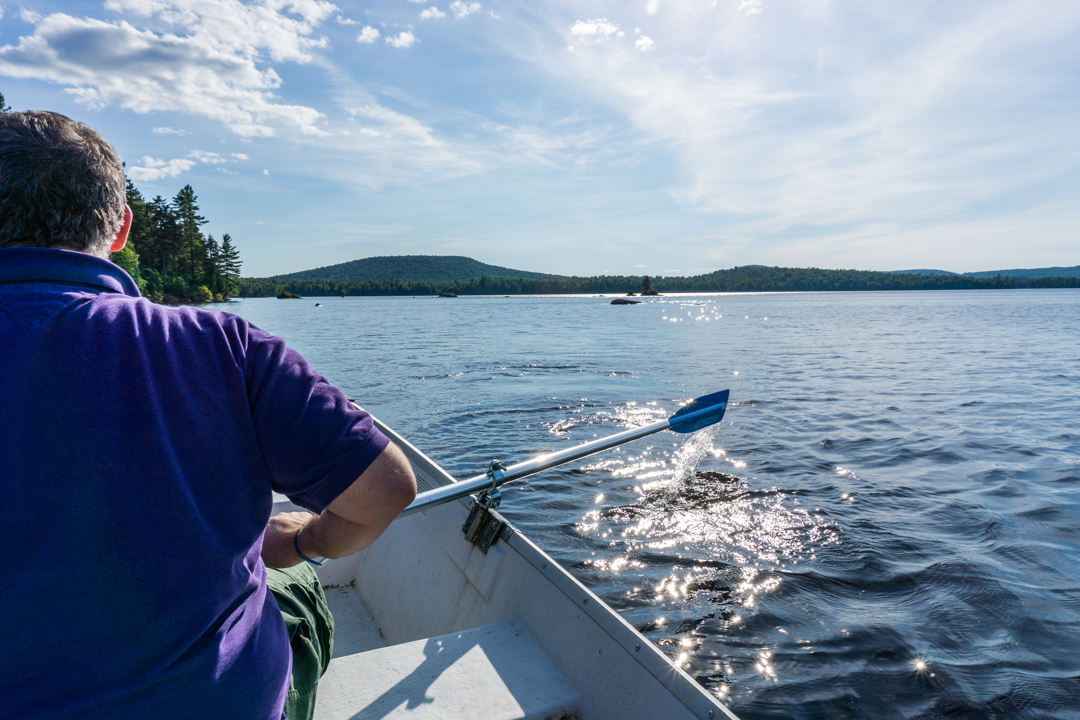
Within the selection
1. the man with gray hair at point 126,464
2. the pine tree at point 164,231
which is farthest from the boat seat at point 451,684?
the pine tree at point 164,231

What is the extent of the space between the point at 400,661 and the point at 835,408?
448 inches

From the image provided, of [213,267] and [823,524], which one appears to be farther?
[213,267]

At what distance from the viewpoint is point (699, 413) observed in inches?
207

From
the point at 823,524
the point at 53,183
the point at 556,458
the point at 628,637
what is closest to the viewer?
the point at 53,183

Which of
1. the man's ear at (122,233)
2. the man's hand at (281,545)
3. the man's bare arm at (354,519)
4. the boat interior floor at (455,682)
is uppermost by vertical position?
the man's ear at (122,233)

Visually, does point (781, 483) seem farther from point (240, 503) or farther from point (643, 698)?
point (240, 503)

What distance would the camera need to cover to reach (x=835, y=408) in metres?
12.0

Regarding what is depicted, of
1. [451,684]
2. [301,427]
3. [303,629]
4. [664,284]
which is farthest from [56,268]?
[664,284]

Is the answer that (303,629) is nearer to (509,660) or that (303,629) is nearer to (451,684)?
(451,684)

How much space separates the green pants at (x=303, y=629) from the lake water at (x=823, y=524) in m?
2.80

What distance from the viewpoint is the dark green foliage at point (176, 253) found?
195 ft

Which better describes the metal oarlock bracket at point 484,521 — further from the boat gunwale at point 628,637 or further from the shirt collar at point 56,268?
the shirt collar at point 56,268

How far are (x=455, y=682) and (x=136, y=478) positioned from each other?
1.97 m

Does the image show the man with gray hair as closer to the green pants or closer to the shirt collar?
the shirt collar
